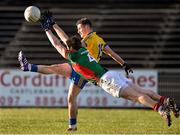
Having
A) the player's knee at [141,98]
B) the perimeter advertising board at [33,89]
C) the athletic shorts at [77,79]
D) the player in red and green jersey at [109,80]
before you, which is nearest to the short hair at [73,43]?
the player in red and green jersey at [109,80]

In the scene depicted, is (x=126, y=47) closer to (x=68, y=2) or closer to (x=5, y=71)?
(x=68, y=2)

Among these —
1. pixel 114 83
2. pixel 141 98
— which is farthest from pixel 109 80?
pixel 141 98

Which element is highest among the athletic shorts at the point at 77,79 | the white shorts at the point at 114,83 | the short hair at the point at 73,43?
the short hair at the point at 73,43

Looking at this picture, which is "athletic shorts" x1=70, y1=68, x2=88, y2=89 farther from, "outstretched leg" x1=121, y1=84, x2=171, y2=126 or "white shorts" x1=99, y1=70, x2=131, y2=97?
"outstretched leg" x1=121, y1=84, x2=171, y2=126

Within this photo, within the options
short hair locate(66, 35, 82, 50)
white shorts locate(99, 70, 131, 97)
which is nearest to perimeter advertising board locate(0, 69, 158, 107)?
short hair locate(66, 35, 82, 50)

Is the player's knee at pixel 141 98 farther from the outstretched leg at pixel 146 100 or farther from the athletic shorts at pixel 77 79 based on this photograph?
the athletic shorts at pixel 77 79

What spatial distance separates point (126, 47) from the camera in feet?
90.3

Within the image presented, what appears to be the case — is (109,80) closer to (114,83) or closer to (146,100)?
(114,83)

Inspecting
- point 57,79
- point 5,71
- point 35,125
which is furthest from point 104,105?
point 35,125

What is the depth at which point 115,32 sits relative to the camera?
28.0m

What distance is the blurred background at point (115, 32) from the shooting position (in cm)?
2691

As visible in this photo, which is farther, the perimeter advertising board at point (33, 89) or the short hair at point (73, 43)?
the perimeter advertising board at point (33, 89)

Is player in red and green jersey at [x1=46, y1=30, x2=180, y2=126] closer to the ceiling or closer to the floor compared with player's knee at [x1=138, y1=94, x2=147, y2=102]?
closer to the ceiling

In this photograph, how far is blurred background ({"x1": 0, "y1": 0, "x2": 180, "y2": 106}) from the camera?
88.3ft
